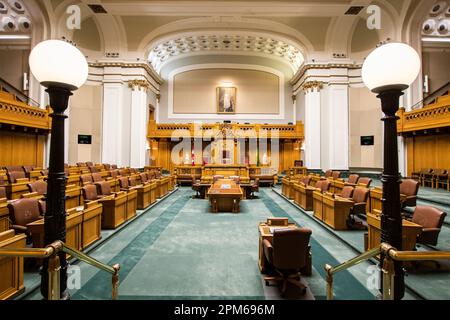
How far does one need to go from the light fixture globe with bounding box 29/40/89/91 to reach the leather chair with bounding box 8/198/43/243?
2807mm

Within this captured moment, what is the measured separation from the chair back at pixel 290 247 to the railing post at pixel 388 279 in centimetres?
116

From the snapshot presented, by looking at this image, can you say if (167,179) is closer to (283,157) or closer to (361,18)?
(283,157)

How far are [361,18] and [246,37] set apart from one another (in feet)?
21.1

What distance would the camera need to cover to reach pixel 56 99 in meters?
2.02

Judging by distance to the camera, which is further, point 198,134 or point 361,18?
point 198,134

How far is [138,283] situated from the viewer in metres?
3.07

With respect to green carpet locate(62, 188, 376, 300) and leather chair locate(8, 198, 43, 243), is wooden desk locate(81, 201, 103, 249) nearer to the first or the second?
green carpet locate(62, 188, 376, 300)

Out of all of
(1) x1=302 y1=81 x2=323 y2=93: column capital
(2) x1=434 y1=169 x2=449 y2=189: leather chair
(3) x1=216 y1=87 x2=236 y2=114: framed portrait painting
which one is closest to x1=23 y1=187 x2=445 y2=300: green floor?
(2) x1=434 y1=169 x2=449 y2=189: leather chair

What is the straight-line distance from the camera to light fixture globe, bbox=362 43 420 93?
183cm

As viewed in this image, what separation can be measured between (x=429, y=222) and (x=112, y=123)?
566 inches

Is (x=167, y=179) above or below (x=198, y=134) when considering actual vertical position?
below

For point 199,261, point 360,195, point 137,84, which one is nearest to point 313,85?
point 360,195

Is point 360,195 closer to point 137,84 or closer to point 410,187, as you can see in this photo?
point 410,187
